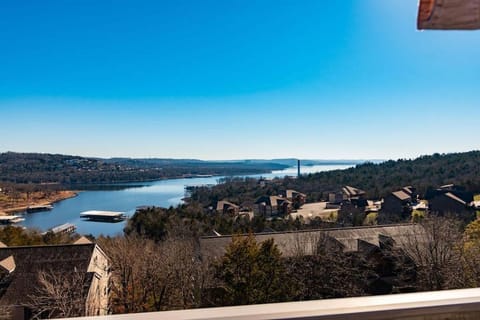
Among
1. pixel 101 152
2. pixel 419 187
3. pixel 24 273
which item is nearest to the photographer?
pixel 24 273

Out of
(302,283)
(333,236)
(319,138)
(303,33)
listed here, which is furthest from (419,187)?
(303,33)

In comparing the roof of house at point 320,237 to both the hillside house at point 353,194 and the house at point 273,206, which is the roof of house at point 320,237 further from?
the hillside house at point 353,194

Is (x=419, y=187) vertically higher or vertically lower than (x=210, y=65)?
lower

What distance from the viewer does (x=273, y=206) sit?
20109 millimetres

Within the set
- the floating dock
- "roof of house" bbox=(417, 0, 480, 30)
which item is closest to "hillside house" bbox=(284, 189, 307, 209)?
the floating dock

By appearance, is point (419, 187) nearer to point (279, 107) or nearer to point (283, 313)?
point (279, 107)

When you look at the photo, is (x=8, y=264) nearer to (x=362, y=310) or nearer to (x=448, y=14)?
(x=362, y=310)

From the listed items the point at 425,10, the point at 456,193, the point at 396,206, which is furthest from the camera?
the point at 396,206

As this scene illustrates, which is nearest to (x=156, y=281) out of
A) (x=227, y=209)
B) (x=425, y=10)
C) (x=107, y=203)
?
(x=425, y=10)

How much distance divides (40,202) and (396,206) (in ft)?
55.3

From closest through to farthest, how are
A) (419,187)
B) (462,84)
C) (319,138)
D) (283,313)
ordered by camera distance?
(283,313) < (462,84) < (319,138) < (419,187)

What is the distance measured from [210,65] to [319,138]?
858 centimetres

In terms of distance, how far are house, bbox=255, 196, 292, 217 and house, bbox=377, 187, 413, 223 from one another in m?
4.88

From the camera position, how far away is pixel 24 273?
270 inches
